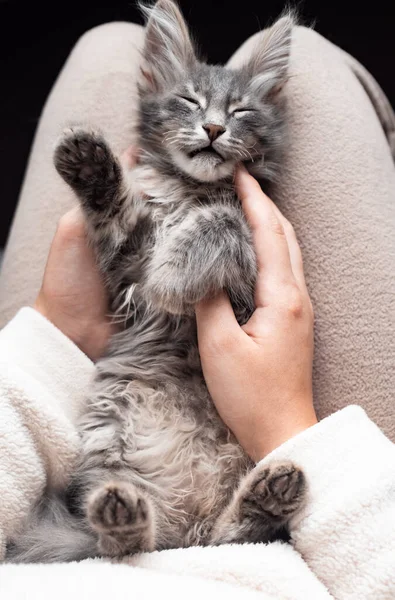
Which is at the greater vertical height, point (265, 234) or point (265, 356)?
point (265, 234)

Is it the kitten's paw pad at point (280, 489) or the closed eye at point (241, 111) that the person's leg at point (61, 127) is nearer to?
the closed eye at point (241, 111)

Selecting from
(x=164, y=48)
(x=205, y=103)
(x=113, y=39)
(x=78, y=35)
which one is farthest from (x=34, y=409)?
(x=78, y=35)

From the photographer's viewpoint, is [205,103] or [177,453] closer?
[177,453]

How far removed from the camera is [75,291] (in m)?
1.48

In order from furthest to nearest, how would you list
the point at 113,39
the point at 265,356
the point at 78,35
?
the point at 78,35
the point at 113,39
the point at 265,356

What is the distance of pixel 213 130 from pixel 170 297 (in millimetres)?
429

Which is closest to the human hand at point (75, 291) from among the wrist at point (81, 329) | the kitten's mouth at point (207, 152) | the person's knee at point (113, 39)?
the wrist at point (81, 329)

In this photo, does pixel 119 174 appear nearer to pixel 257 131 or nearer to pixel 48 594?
pixel 257 131

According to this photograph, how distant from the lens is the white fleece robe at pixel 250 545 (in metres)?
0.96

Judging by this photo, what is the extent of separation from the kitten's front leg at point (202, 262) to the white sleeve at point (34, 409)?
0.28 metres

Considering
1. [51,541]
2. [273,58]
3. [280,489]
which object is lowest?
[51,541]

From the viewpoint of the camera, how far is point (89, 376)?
143 cm

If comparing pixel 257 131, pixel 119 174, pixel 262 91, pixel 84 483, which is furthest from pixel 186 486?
pixel 262 91

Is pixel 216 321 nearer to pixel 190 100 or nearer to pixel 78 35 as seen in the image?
pixel 190 100
